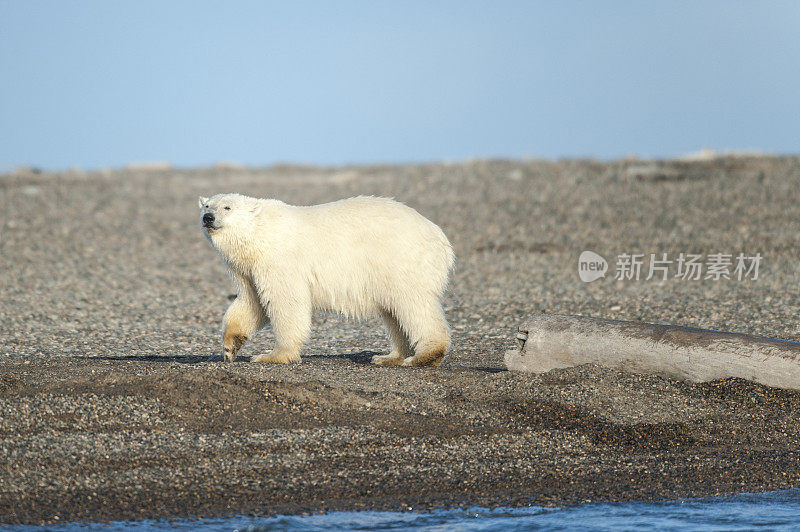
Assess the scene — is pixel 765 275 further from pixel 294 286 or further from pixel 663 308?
pixel 294 286

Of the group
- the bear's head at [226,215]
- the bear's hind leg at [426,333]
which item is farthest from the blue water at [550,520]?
the bear's head at [226,215]

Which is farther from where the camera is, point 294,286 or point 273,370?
point 294,286

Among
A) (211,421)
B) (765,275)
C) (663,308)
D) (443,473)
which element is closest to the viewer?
(443,473)

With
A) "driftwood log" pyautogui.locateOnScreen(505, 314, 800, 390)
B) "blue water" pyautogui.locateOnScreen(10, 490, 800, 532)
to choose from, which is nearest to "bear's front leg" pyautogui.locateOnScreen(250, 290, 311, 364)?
"driftwood log" pyautogui.locateOnScreen(505, 314, 800, 390)

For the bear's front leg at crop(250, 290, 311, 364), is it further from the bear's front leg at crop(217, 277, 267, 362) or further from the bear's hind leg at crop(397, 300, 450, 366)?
the bear's hind leg at crop(397, 300, 450, 366)

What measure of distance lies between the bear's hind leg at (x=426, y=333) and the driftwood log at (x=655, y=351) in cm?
66

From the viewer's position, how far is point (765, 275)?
52.3 feet

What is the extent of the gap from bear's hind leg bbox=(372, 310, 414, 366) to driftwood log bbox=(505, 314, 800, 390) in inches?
44.4

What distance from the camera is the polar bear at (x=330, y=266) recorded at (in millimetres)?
8648

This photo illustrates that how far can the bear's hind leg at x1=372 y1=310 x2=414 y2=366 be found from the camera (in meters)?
9.05

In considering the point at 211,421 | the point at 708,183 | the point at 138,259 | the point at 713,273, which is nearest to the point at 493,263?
the point at 713,273

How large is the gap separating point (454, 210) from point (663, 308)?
9410 mm

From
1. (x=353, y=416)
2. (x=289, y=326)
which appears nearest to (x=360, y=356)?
(x=289, y=326)

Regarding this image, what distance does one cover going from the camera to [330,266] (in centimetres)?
873
